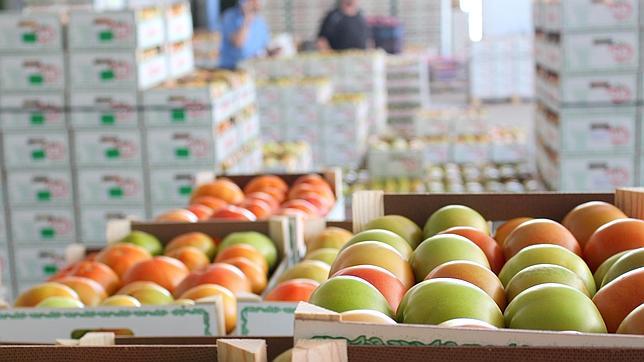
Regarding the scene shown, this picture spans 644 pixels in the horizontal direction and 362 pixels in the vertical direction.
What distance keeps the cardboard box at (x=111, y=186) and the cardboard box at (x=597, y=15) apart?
8.42ft

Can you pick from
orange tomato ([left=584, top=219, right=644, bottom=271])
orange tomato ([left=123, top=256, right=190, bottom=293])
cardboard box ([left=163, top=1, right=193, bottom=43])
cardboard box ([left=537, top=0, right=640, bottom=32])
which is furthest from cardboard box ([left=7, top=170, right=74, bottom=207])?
orange tomato ([left=584, top=219, right=644, bottom=271])

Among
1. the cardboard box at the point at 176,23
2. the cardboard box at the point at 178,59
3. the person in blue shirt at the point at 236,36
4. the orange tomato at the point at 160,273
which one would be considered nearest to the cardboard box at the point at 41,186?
the cardboard box at the point at 178,59

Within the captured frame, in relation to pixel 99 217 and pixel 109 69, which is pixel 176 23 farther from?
pixel 99 217

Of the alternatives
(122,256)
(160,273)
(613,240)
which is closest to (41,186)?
(122,256)

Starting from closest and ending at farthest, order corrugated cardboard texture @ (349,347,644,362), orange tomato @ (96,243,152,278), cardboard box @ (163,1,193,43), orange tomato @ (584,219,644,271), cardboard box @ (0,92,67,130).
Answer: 1. corrugated cardboard texture @ (349,347,644,362)
2. orange tomato @ (584,219,644,271)
3. orange tomato @ (96,243,152,278)
4. cardboard box @ (0,92,67,130)
5. cardboard box @ (163,1,193,43)

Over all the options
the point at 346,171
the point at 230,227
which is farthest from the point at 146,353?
the point at 346,171

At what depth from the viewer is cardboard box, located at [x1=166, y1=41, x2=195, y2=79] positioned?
19.0 ft

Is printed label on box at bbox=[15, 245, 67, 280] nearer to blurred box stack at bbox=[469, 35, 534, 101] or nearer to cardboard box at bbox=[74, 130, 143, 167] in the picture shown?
cardboard box at bbox=[74, 130, 143, 167]

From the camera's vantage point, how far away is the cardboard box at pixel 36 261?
5.51m

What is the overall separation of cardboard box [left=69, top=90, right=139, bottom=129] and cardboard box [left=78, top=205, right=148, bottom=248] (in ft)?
1.62

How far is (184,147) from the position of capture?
5281 millimetres

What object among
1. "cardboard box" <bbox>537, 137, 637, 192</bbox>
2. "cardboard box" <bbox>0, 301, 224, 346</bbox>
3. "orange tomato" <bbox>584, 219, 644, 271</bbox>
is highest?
"orange tomato" <bbox>584, 219, 644, 271</bbox>

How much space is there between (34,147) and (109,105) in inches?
21.3

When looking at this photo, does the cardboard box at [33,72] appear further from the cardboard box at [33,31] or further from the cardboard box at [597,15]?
the cardboard box at [597,15]
